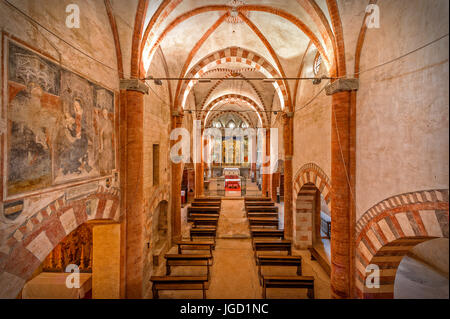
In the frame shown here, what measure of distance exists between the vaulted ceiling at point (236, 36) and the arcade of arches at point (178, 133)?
0.20ft

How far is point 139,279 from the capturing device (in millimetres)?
6168

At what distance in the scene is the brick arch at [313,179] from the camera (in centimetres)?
688

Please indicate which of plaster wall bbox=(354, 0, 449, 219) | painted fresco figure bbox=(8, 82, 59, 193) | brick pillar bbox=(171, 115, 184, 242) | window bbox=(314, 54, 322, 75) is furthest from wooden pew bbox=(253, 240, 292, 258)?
painted fresco figure bbox=(8, 82, 59, 193)

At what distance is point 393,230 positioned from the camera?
4191 millimetres

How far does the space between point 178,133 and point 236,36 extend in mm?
5132

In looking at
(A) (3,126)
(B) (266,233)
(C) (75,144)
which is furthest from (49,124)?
(B) (266,233)

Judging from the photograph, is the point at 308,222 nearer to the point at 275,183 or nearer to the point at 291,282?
the point at 291,282

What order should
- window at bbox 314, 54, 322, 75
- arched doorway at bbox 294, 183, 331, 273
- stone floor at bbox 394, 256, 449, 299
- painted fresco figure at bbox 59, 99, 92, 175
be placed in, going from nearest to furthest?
painted fresco figure at bbox 59, 99, 92, 175, stone floor at bbox 394, 256, 449, 299, window at bbox 314, 54, 322, 75, arched doorway at bbox 294, 183, 331, 273

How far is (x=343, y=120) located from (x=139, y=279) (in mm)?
6756

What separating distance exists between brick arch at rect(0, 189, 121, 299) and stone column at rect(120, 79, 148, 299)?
1.16 metres

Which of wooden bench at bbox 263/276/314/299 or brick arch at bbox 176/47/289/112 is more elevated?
brick arch at bbox 176/47/289/112

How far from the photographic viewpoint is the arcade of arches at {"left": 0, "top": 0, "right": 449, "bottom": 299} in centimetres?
329

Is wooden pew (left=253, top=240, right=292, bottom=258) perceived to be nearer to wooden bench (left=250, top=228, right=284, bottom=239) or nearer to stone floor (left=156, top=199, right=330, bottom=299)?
stone floor (left=156, top=199, right=330, bottom=299)
